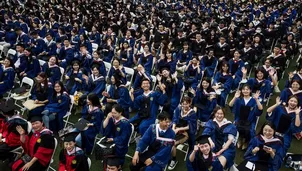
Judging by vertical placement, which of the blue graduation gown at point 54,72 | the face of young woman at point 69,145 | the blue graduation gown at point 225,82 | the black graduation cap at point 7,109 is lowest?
the blue graduation gown at point 54,72

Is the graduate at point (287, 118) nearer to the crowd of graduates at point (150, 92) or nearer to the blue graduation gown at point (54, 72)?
the crowd of graduates at point (150, 92)

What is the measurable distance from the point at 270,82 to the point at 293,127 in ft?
4.66

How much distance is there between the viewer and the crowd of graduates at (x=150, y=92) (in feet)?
12.3

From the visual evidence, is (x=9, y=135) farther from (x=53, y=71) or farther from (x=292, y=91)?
(x=292, y=91)

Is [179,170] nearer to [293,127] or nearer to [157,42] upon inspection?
[293,127]

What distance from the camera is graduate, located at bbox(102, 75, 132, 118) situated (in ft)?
18.2

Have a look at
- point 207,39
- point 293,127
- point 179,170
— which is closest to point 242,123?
point 293,127

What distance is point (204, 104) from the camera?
5355mm

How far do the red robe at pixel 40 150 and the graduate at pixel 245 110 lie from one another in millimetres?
2840

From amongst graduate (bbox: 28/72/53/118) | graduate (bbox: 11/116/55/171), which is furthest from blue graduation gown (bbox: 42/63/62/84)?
graduate (bbox: 11/116/55/171)

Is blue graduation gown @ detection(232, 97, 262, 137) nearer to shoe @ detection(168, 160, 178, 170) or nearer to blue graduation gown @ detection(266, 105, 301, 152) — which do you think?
blue graduation gown @ detection(266, 105, 301, 152)

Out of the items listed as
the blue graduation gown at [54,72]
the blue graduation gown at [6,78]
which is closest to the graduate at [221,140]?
the blue graduation gown at [54,72]

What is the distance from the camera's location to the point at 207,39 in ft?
28.8

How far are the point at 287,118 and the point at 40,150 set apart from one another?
3.50m
